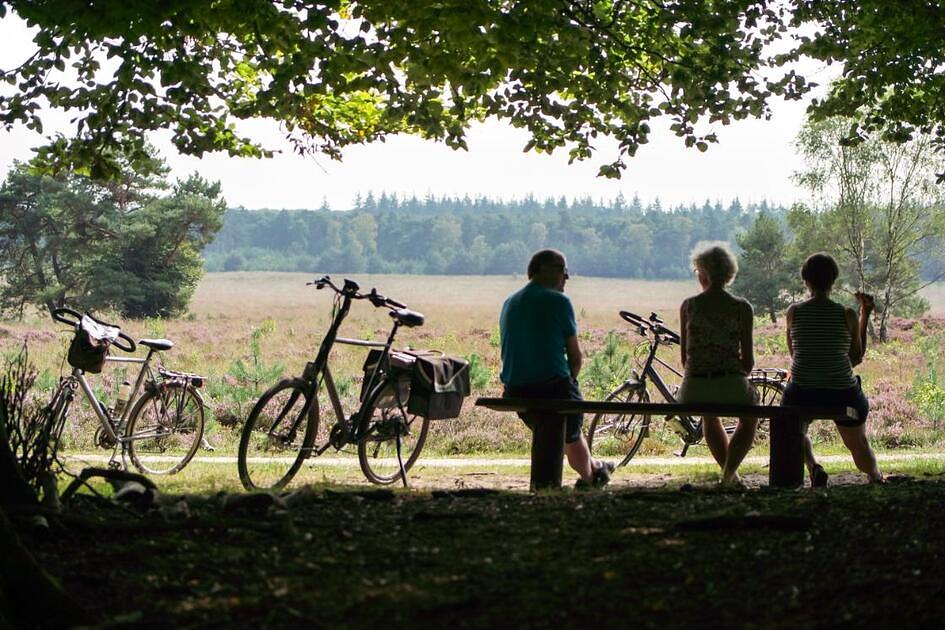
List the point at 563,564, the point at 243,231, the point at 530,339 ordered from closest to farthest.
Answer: the point at 563,564, the point at 530,339, the point at 243,231

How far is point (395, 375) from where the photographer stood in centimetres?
925

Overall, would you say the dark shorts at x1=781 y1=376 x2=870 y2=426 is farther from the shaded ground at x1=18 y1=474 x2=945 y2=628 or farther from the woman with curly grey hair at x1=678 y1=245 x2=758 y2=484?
the shaded ground at x1=18 y1=474 x2=945 y2=628

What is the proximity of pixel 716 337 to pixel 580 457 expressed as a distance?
134 cm

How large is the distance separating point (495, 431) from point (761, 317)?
47.6 m

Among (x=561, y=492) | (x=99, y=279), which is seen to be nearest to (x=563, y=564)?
Result: (x=561, y=492)

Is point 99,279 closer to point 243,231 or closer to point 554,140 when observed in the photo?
point 554,140

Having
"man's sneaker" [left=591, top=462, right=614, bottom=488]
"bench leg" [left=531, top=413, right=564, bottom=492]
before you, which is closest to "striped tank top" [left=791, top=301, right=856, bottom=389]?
"man's sneaker" [left=591, top=462, right=614, bottom=488]

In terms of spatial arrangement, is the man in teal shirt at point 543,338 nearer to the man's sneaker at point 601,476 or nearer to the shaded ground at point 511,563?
the man's sneaker at point 601,476

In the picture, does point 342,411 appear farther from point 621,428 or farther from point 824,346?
point 621,428

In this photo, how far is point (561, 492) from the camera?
277 inches

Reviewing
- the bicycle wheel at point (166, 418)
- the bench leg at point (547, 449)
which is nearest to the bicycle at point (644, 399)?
the bench leg at point (547, 449)

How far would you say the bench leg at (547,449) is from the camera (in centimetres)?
→ 793

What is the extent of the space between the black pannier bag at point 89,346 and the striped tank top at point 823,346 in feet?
19.2

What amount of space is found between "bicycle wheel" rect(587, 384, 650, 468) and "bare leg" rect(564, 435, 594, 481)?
79.1 inches
